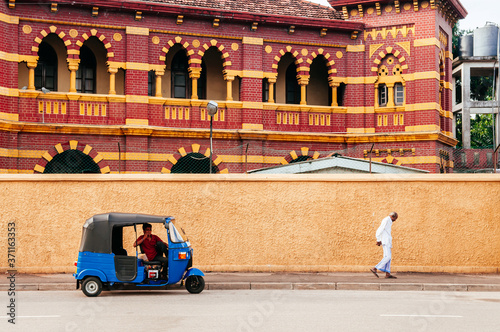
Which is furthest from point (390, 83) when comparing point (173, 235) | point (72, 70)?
point (173, 235)

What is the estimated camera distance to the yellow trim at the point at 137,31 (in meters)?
29.1

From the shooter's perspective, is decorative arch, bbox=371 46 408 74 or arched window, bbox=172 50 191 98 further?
arched window, bbox=172 50 191 98

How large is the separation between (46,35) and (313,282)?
16.1 metres

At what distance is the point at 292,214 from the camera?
19.5 m

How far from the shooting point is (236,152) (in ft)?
98.3

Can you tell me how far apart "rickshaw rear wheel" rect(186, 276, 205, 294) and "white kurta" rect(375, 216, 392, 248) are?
488 cm

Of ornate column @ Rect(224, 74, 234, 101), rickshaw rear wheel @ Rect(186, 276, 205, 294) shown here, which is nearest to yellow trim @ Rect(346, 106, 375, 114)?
ornate column @ Rect(224, 74, 234, 101)

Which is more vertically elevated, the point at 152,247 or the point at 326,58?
the point at 326,58

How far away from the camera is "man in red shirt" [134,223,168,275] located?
15.4 metres

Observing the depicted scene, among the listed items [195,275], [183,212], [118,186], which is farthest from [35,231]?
[195,275]

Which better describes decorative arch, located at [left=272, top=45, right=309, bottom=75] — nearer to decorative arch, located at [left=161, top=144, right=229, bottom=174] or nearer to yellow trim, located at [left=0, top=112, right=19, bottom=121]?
decorative arch, located at [left=161, top=144, right=229, bottom=174]

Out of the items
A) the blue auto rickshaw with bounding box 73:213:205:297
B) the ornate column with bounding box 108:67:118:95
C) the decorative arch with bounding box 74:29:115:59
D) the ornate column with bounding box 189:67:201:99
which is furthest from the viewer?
the ornate column with bounding box 189:67:201:99

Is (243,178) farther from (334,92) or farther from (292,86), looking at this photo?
(292,86)

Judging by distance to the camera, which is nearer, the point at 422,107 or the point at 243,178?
the point at 243,178
